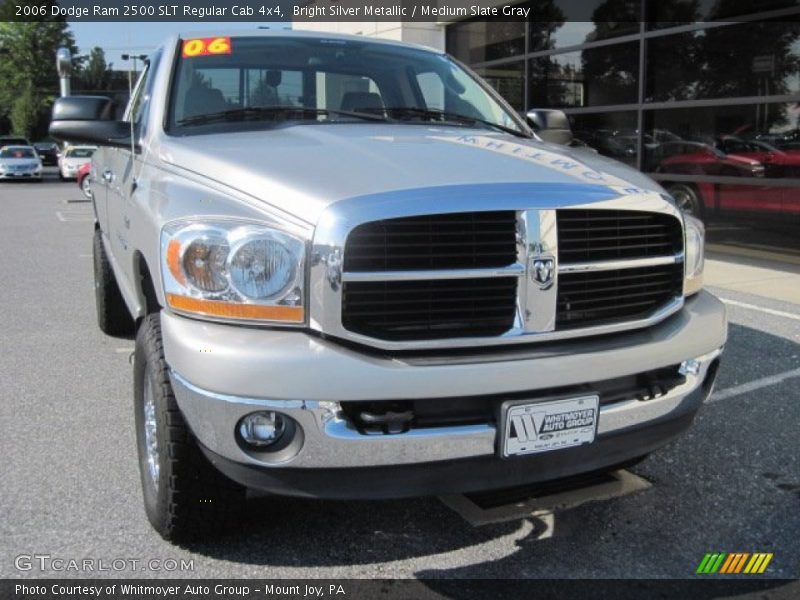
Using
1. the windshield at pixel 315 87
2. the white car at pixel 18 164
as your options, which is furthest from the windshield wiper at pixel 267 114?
the white car at pixel 18 164

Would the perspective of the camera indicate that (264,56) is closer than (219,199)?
No

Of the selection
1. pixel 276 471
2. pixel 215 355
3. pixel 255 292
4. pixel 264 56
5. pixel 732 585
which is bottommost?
pixel 732 585

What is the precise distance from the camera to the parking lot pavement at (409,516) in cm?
285

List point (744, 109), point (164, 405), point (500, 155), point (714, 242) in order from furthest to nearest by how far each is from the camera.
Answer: point (714, 242) < point (744, 109) < point (500, 155) < point (164, 405)

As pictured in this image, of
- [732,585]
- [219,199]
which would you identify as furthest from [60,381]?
[732,585]

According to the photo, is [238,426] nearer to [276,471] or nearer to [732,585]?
[276,471]

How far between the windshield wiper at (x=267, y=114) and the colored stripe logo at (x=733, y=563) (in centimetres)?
228

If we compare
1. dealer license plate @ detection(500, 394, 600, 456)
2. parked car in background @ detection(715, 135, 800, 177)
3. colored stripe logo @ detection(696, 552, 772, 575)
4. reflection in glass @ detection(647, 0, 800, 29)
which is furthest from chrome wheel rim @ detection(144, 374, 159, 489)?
reflection in glass @ detection(647, 0, 800, 29)

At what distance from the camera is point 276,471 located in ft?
7.95

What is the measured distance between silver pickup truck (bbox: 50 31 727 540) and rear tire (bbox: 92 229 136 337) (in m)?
2.77

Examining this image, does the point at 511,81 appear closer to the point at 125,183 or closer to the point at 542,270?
the point at 125,183

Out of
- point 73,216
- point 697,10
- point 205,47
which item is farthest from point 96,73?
point 205,47

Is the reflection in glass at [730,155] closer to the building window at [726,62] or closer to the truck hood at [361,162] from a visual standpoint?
the building window at [726,62]

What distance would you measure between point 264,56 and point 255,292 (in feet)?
6.05
